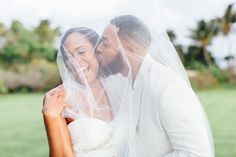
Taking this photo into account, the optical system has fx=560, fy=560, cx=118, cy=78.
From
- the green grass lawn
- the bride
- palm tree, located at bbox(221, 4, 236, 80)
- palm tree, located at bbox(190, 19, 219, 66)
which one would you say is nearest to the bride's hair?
the bride

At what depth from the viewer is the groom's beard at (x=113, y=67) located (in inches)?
66.7

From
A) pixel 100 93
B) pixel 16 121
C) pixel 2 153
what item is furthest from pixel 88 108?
pixel 16 121

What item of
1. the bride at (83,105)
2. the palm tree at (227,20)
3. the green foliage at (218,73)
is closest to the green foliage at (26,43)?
the green foliage at (218,73)

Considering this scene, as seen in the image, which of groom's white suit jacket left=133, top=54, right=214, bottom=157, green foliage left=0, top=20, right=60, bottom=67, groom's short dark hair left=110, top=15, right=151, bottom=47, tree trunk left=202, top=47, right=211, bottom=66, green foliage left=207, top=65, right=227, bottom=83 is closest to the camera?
groom's white suit jacket left=133, top=54, right=214, bottom=157

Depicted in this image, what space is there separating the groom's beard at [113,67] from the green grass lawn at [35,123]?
568 centimetres

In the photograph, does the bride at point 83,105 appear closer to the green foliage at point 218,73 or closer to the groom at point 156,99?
the groom at point 156,99

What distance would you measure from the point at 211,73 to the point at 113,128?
708 inches

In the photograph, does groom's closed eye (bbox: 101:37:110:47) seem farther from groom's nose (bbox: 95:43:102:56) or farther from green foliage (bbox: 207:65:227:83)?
green foliage (bbox: 207:65:227:83)

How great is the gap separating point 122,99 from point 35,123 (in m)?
9.31

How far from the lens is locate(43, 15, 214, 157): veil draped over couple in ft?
5.07

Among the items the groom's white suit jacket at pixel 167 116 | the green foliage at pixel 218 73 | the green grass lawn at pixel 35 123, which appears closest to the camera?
the groom's white suit jacket at pixel 167 116

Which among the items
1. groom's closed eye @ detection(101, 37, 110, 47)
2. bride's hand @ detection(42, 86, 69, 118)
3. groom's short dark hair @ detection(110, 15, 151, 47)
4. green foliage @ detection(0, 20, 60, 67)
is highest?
groom's short dark hair @ detection(110, 15, 151, 47)

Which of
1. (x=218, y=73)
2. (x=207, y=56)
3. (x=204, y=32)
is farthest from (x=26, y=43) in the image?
(x=204, y=32)

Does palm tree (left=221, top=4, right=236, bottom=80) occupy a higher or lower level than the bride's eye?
lower
